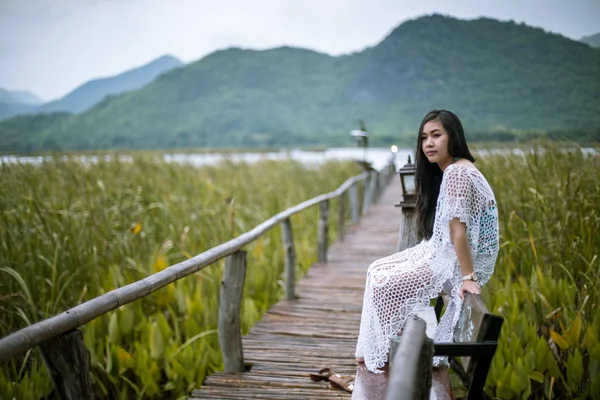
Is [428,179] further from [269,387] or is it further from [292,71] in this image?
[292,71]

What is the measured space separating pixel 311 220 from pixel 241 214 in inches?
59.5

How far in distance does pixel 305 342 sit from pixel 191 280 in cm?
134

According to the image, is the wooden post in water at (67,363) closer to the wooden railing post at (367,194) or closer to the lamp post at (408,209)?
the lamp post at (408,209)

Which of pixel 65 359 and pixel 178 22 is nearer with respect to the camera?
pixel 65 359

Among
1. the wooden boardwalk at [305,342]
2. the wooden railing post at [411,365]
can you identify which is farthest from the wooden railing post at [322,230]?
the wooden railing post at [411,365]

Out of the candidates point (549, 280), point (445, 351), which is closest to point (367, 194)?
point (549, 280)

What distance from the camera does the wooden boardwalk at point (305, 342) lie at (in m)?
2.59

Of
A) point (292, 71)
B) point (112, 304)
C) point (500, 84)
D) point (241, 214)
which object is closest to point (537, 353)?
point (112, 304)

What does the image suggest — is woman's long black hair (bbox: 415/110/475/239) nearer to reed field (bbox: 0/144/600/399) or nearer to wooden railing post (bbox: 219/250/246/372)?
reed field (bbox: 0/144/600/399)

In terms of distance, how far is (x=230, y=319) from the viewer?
109 inches

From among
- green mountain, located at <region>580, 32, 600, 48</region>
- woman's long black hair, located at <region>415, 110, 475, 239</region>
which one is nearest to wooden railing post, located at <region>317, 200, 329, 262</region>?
woman's long black hair, located at <region>415, 110, 475, 239</region>

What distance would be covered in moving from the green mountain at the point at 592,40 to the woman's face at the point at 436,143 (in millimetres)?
5931

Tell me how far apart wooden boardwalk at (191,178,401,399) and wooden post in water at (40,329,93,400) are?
1.00 m

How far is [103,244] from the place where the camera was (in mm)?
4074
